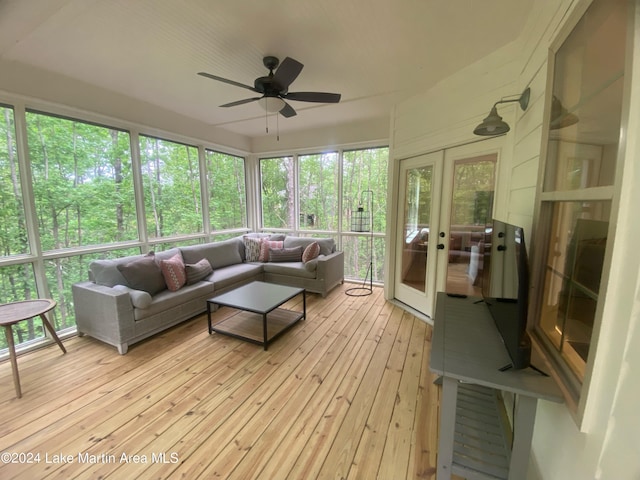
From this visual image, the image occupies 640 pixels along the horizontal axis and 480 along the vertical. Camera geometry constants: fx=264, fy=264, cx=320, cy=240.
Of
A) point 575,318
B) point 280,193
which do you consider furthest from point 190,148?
point 575,318

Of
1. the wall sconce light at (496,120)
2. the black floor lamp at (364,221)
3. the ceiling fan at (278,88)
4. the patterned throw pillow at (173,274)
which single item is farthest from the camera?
the black floor lamp at (364,221)

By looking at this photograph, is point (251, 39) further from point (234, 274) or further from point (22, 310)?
point (22, 310)

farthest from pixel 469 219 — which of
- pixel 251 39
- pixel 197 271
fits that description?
pixel 197 271

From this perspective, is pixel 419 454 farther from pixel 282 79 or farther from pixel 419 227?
pixel 282 79

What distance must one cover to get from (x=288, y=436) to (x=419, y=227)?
2.64m

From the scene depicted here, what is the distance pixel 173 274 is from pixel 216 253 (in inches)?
41.0

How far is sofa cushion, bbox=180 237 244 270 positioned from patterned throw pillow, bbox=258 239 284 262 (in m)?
0.39

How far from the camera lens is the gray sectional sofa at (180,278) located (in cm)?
259

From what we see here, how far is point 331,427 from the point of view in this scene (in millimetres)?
1746

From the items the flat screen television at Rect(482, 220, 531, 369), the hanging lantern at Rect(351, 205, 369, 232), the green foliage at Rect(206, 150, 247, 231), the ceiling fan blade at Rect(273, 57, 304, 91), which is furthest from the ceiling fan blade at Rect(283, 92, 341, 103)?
the green foliage at Rect(206, 150, 247, 231)

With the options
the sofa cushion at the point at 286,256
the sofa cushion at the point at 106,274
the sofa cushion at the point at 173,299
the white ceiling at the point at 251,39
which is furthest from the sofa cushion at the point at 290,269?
the white ceiling at the point at 251,39

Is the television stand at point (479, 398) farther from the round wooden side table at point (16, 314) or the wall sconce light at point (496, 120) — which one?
the round wooden side table at point (16, 314)

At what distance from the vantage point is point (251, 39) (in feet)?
7.08

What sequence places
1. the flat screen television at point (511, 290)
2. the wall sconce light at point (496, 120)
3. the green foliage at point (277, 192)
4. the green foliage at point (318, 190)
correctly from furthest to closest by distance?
1. the green foliage at point (277, 192)
2. the green foliage at point (318, 190)
3. the wall sconce light at point (496, 120)
4. the flat screen television at point (511, 290)
